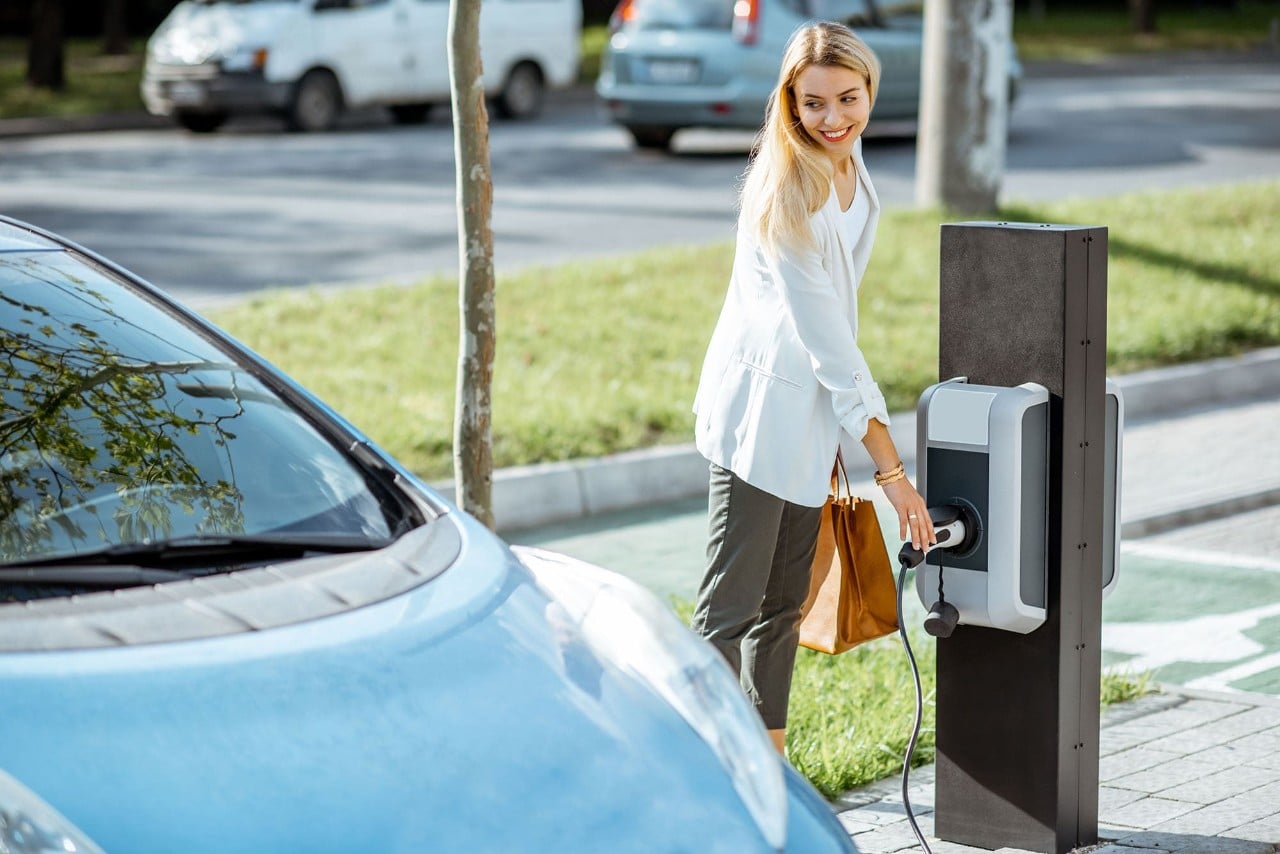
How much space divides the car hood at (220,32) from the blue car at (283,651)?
56.7 ft

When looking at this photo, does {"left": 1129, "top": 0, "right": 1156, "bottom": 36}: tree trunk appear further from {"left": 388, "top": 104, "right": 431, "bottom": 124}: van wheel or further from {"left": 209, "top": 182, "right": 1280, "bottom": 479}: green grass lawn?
{"left": 209, "top": 182, "right": 1280, "bottom": 479}: green grass lawn

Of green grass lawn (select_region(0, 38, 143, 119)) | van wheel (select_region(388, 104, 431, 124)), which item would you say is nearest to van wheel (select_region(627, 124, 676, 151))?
van wheel (select_region(388, 104, 431, 124))

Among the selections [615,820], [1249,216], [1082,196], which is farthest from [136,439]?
[1082,196]

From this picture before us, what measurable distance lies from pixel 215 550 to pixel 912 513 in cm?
146

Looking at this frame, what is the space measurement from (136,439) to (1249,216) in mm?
10713

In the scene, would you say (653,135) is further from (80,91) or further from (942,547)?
(942,547)

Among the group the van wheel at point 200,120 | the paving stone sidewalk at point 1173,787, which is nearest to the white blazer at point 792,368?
the paving stone sidewalk at point 1173,787

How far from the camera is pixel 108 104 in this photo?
77.0ft

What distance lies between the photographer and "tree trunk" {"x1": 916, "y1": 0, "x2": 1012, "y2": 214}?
1121cm

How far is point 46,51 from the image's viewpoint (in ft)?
82.3

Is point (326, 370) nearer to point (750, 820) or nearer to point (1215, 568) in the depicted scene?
point (1215, 568)

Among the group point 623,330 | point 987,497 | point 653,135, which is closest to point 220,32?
point 653,135

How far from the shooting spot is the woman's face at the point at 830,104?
379 cm

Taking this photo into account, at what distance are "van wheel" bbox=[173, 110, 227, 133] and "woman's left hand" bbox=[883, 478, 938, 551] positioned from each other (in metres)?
17.9
